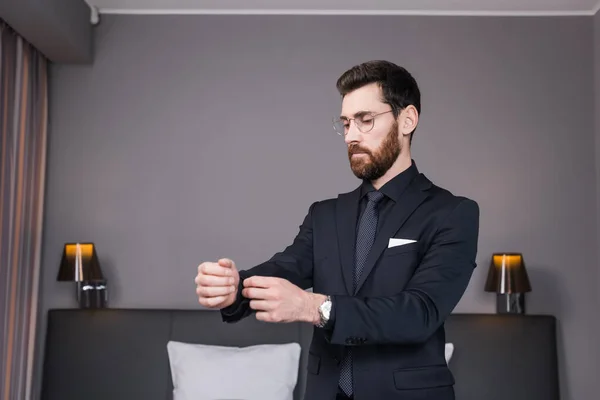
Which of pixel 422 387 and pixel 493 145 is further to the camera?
pixel 493 145

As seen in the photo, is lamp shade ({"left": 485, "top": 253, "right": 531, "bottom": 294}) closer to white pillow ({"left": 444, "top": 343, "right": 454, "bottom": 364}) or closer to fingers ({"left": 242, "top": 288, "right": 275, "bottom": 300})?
white pillow ({"left": 444, "top": 343, "right": 454, "bottom": 364})

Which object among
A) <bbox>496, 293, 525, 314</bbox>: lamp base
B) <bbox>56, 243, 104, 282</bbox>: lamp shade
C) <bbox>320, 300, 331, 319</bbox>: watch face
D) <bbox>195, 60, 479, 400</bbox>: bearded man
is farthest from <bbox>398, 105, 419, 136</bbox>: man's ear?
<bbox>56, 243, 104, 282</bbox>: lamp shade

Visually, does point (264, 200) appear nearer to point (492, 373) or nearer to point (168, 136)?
point (168, 136)

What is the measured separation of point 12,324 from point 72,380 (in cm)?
42

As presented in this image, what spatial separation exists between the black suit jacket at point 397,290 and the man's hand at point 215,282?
0.40 ft

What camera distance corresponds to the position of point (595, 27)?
13.5ft

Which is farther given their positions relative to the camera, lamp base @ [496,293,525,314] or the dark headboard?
lamp base @ [496,293,525,314]

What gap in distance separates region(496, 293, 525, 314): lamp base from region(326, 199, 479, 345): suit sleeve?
222 centimetres

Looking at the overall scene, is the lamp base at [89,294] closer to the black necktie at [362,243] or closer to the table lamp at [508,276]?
the table lamp at [508,276]

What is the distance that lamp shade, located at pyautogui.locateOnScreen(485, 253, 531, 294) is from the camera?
3.70 meters

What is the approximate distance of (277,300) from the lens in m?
1.43

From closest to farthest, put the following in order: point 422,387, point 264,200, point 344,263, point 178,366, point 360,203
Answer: point 422,387 → point 344,263 → point 360,203 → point 178,366 → point 264,200

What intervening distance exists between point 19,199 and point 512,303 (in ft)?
8.51

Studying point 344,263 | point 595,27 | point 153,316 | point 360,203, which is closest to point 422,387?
point 344,263
